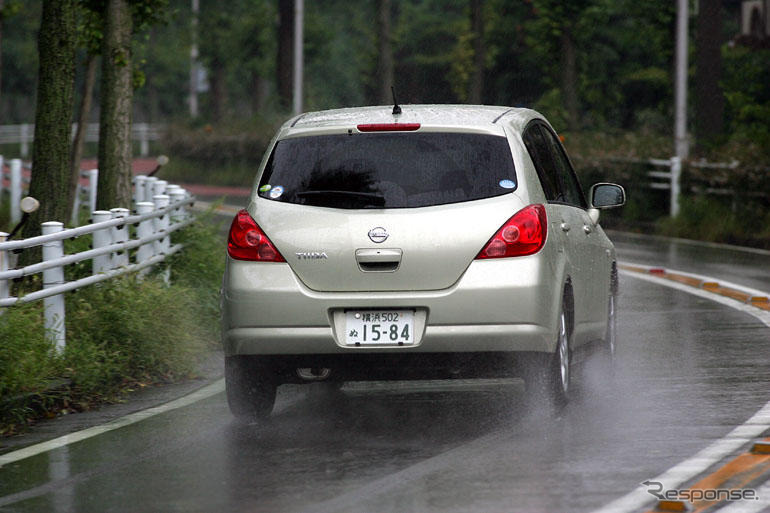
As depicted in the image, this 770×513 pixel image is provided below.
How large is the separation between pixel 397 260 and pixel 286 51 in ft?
140

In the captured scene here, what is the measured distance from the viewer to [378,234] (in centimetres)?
833

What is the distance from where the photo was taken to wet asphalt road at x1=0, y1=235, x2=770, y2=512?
6848 millimetres

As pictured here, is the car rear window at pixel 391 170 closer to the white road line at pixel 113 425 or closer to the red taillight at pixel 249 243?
the red taillight at pixel 249 243

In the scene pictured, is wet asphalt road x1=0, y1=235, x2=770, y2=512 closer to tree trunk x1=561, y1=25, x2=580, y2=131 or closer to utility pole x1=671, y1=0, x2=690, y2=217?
utility pole x1=671, y1=0, x2=690, y2=217

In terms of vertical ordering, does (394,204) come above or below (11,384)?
above

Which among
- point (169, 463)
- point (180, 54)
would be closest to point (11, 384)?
point (169, 463)

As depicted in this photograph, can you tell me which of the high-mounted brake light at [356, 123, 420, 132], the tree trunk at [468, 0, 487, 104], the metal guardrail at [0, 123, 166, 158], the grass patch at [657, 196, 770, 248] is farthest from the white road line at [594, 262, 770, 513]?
the metal guardrail at [0, 123, 166, 158]

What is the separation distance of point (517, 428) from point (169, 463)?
1.90 m

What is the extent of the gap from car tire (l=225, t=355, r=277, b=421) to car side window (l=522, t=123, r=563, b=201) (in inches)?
73.0

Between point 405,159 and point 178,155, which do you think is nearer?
point 405,159

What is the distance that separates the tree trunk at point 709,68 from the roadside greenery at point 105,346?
19440 mm

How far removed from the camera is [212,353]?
12.2m

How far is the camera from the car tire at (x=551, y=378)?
28.0ft

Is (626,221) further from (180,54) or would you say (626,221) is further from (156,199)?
(180,54)
